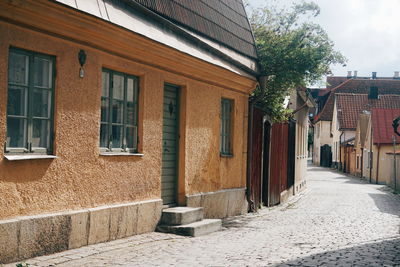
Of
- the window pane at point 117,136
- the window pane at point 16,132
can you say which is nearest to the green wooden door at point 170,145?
the window pane at point 117,136

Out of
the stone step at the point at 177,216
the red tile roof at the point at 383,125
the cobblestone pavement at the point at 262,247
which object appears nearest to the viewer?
the cobblestone pavement at the point at 262,247

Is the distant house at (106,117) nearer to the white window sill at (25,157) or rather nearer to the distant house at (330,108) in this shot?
the white window sill at (25,157)

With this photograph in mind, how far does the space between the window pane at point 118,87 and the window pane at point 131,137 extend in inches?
23.5

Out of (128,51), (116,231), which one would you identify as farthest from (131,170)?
(128,51)

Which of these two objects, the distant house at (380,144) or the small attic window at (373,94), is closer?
the distant house at (380,144)

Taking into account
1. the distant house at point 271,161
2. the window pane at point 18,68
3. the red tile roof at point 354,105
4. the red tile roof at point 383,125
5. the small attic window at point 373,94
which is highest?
the small attic window at point 373,94

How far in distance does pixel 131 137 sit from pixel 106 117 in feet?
2.96

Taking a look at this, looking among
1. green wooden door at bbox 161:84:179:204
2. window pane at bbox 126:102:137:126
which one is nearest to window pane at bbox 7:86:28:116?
window pane at bbox 126:102:137:126

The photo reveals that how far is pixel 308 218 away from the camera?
14750 mm

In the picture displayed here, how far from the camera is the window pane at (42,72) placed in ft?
24.5

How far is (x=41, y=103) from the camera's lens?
24.9 feet

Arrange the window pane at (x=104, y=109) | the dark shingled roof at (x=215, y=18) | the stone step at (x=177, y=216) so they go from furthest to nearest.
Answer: the dark shingled roof at (x=215, y=18) → the stone step at (x=177, y=216) → the window pane at (x=104, y=109)

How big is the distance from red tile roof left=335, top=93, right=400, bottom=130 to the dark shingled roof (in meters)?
47.8

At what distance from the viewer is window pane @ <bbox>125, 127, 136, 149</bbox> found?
9.81 meters
